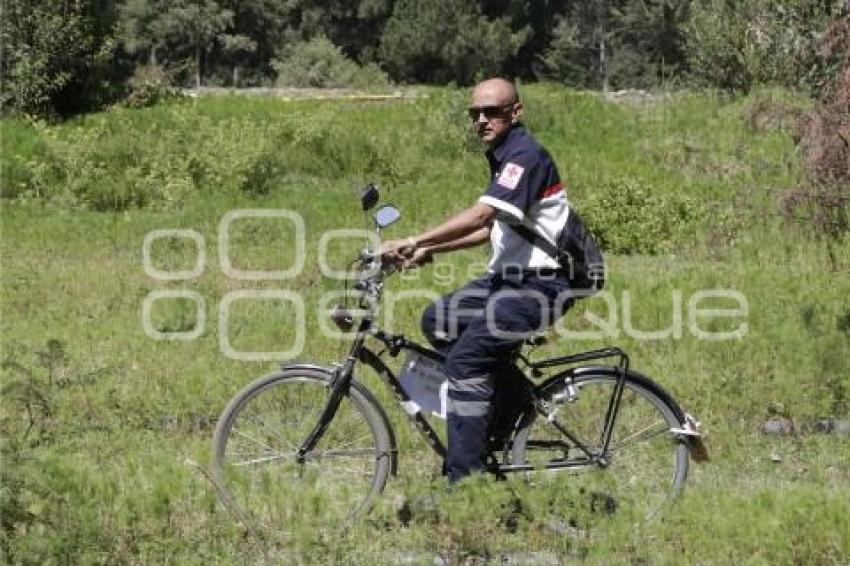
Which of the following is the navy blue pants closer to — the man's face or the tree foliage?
the man's face

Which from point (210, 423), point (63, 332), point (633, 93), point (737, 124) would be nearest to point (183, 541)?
point (210, 423)

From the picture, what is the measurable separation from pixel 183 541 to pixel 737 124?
15.9 metres

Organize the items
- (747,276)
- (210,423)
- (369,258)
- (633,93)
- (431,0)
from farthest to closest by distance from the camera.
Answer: (431,0), (633,93), (747,276), (210,423), (369,258)

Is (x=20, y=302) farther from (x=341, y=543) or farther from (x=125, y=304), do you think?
(x=341, y=543)

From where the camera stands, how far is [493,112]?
194 inches

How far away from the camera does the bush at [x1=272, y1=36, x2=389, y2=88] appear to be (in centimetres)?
5128

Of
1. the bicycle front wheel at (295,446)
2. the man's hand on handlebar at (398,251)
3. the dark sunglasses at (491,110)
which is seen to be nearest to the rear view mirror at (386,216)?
the man's hand on handlebar at (398,251)

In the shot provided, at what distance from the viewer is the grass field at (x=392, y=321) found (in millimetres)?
4734

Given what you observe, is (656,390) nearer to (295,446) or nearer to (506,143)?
(506,143)

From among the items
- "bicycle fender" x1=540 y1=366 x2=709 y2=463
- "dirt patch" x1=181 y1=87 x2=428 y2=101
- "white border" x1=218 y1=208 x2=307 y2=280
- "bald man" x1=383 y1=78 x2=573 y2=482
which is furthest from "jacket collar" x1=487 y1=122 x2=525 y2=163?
"dirt patch" x1=181 y1=87 x2=428 y2=101

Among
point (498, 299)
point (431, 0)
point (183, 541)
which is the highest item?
point (498, 299)

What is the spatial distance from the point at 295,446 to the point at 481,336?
115 centimetres

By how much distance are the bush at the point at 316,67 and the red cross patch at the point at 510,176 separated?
45.3m

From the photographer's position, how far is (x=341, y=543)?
4.66m
